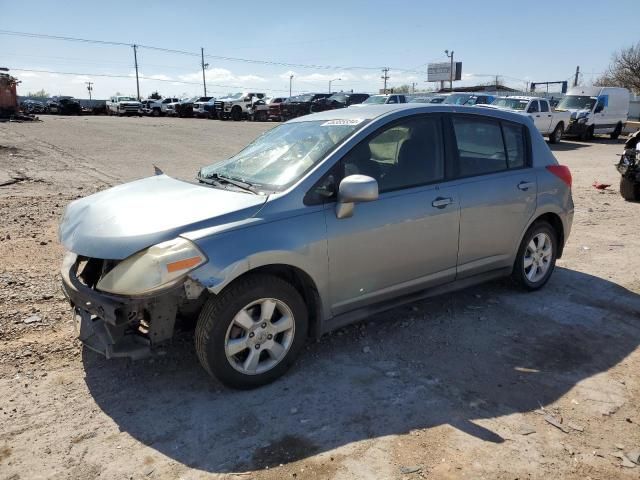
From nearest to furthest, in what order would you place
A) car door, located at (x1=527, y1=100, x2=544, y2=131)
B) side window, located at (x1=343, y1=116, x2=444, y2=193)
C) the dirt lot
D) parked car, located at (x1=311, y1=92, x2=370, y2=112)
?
the dirt lot, side window, located at (x1=343, y1=116, x2=444, y2=193), car door, located at (x1=527, y1=100, x2=544, y2=131), parked car, located at (x1=311, y1=92, x2=370, y2=112)

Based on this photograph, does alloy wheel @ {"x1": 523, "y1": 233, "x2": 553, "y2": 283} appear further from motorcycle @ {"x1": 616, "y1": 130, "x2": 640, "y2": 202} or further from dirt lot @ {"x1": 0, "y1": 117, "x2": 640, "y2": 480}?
motorcycle @ {"x1": 616, "y1": 130, "x2": 640, "y2": 202}

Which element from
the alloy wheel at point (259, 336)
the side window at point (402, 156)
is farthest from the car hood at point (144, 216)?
the side window at point (402, 156)

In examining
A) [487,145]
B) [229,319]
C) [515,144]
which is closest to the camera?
[229,319]

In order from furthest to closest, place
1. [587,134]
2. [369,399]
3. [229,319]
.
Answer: [587,134]
[369,399]
[229,319]

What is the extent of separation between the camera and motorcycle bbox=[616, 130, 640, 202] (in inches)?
386

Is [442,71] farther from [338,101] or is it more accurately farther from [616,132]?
[616,132]

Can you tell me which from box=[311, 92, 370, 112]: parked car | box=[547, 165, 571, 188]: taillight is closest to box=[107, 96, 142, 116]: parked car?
box=[311, 92, 370, 112]: parked car

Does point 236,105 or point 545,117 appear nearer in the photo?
point 545,117

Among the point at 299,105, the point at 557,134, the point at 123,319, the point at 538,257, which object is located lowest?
the point at 538,257

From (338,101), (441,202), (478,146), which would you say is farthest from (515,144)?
(338,101)

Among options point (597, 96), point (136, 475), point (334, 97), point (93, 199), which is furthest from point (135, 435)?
point (334, 97)

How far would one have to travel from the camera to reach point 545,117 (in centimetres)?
2280

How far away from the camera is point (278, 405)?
3.32m

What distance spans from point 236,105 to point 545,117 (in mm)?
22373
